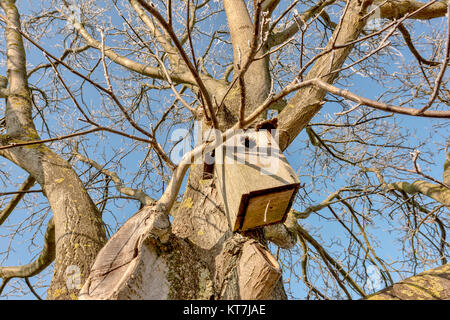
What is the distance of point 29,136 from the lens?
7.72 ft

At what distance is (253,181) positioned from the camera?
1.63m

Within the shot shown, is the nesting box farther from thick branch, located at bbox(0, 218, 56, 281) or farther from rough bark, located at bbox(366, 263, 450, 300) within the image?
thick branch, located at bbox(0, 218, 56, 281)

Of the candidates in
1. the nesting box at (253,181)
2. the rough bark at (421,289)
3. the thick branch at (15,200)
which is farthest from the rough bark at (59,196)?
the rough bark at (421,289)

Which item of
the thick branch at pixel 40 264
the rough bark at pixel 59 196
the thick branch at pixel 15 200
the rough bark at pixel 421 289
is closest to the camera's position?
the rough bark at pixel 421 289

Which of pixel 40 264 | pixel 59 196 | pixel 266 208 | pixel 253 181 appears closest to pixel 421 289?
pixel 266 208

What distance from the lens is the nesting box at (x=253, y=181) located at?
5.35ft

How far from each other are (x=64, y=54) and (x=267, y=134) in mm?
3007

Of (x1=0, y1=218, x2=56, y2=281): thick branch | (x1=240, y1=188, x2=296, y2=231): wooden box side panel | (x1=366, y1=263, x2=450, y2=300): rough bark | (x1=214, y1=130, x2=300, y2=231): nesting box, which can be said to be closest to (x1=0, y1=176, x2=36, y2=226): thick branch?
(x1=0, y1=218, x2=56, y2=281): thick branch

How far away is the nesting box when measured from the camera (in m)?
1.63

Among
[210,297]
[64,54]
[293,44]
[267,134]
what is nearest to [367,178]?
[293,44]

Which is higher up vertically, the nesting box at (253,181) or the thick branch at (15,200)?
the thick branch at (15,200)

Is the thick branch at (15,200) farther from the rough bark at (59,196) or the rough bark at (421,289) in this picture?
the rough bark at (421,289)
